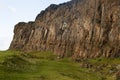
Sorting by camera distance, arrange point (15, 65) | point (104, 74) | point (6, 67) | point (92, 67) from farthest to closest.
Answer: point (92, 67) → point (104, 74) → point (15, 65) → point (6, 67)

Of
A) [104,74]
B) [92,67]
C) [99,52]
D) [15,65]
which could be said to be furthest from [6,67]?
[99,52]

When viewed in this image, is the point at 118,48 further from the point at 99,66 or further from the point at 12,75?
the point at 12,75

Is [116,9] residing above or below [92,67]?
above

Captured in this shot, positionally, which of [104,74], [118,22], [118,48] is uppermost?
A: [118,22]

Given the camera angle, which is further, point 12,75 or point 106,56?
point 106,56

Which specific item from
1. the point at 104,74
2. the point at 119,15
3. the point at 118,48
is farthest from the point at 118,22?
the point at 104,74

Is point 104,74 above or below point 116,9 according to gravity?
below

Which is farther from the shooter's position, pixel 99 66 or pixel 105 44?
pixel 105 44

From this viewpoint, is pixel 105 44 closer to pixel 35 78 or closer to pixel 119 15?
pixel 119 15

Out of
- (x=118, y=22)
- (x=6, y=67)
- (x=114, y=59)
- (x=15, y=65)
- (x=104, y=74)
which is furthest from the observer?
(x=118, y=22)

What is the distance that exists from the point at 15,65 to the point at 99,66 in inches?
2432

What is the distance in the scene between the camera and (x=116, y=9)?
19938 centimetres

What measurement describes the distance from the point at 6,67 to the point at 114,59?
9238 cm

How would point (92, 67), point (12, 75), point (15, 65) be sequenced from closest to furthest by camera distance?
point (12, 75) < point (15, 65) < point (92, 67)
